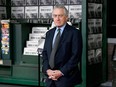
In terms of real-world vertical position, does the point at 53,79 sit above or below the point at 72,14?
below

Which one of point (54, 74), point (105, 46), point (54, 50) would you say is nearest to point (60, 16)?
point (54, 50)

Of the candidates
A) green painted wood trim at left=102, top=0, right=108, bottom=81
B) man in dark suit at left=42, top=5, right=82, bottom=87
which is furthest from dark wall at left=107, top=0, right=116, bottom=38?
man in dark suit at left=42, top=5, right=82, bottom=87

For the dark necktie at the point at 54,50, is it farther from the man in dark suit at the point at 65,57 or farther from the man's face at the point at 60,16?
the man's face at the point at 60,16

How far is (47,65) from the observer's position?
14.7 feet

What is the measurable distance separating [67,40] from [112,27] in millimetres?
3386

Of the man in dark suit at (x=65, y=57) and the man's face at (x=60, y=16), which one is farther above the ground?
the man's face at (x=60, y=16)

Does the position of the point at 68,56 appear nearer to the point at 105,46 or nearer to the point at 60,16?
the point at 60,16

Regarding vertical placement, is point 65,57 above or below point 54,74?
above

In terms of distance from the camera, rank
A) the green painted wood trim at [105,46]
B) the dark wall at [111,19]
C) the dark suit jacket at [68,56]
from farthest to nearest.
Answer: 1. the dark wall at [111,19]
2. the green painted wood trim at [105,46]
3. the dark suit jacket at [68,56]

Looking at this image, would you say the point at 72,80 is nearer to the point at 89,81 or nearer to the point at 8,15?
the point at 89,81

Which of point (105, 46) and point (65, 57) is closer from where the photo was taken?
point (65, 57)

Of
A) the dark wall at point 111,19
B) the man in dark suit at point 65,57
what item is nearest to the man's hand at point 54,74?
the man in dark suit at point 65,57

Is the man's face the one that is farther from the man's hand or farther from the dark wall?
the dark wall

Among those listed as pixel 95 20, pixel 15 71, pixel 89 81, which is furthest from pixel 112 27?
pixel 15 71
